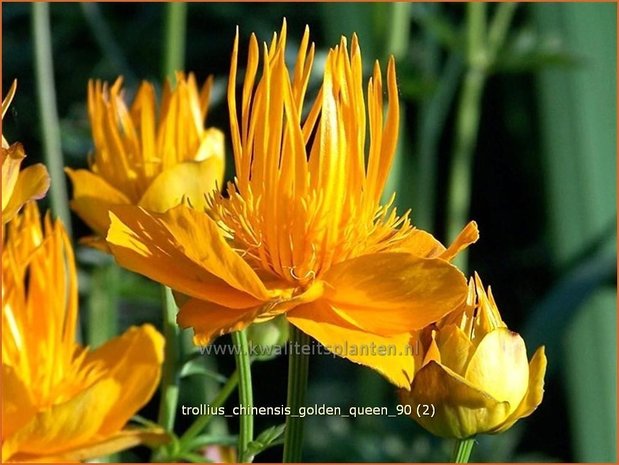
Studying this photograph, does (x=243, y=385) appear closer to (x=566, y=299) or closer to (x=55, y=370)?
(x=55, y=370)

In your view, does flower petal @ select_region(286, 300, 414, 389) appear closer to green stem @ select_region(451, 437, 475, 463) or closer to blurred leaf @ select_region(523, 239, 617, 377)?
green stem @ select_region(451, 437, 475, 463)

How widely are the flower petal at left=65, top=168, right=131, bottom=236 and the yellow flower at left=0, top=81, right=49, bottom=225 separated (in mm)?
79

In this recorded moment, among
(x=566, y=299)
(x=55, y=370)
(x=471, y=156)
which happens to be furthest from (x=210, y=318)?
(x=471, y=156)

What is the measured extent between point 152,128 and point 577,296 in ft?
1.96

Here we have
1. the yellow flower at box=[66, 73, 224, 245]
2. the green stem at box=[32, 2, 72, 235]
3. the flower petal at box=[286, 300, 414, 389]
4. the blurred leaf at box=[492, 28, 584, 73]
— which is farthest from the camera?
the blurred leaf at box=[492, 28, 584, 73]

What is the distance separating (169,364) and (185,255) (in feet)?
0.37

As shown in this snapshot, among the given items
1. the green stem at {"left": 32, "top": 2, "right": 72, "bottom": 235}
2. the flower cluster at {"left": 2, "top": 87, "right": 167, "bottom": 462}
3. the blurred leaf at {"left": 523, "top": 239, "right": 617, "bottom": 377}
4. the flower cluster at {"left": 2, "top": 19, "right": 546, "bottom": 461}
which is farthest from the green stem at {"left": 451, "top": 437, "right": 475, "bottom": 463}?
the blurred leaf at {"left": 523, "top": 239, "right": 617, "bottom": 377}

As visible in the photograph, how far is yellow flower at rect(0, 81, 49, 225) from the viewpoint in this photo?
1.30ft

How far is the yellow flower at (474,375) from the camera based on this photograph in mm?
398

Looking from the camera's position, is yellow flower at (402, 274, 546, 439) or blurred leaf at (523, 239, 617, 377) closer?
yellow flower at (402, 274, 546, 439)

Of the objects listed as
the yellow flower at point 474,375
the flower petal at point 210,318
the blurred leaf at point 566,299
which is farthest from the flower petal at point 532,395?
the blurred leaf at point 566,299

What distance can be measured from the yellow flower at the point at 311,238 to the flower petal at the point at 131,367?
10 cm

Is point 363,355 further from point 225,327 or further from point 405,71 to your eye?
point 405,71

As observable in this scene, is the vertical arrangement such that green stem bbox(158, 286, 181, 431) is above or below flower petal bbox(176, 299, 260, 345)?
below
